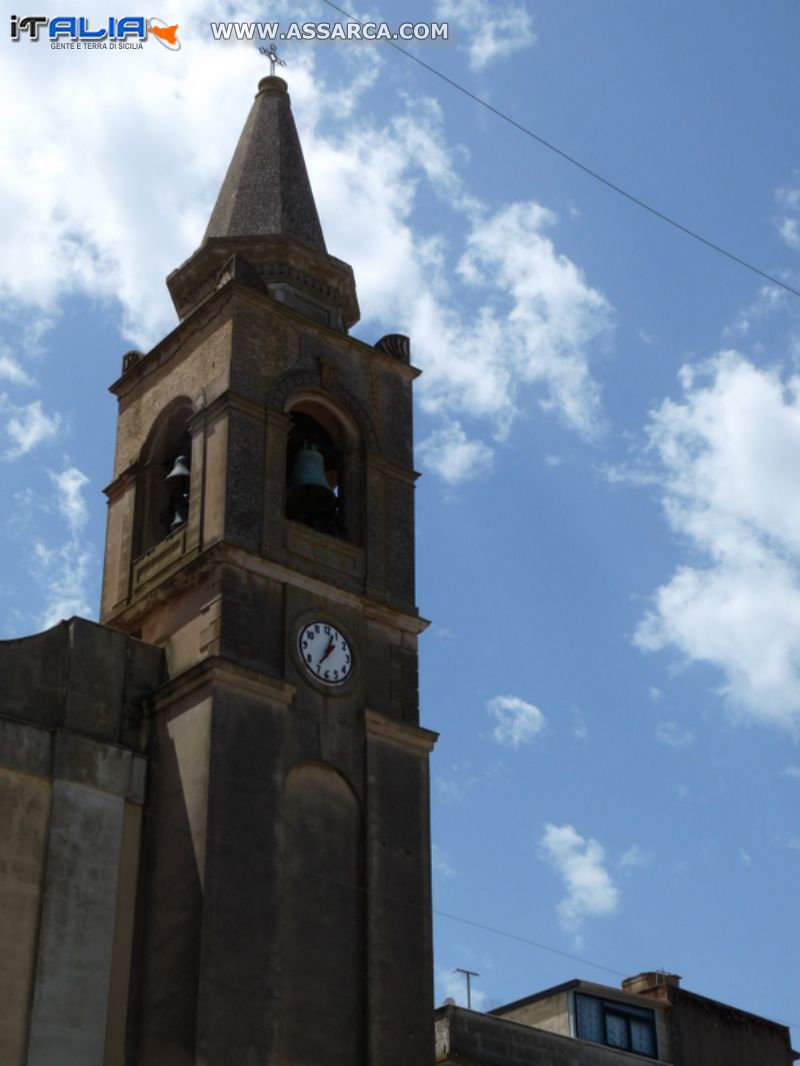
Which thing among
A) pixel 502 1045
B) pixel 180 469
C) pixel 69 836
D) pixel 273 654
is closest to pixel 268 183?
pixel 180 469

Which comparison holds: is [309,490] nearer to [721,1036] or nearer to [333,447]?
[333,447]

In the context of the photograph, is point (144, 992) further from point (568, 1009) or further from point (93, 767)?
point (568, 1009)

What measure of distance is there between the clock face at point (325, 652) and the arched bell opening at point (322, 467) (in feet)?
7.31

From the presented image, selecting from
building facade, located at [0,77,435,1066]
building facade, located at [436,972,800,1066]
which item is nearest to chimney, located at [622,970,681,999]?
building facade, located at [436,972,800,1066]

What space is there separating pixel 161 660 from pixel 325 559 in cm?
319

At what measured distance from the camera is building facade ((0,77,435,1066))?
25.1m

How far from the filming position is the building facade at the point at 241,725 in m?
25.1

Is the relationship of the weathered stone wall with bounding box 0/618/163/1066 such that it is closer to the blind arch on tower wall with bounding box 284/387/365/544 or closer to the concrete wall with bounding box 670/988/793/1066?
the blind arch on tower wall with bounding box 284/387/365/544

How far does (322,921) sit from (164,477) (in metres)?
8.61

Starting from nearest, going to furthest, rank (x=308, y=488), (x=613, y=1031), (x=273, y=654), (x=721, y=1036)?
(x=273, y=654), (x=308, y=488), (x=613, y=1031), (x=721, y=1036)

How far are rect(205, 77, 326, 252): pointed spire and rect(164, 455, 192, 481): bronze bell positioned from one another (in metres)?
4.46

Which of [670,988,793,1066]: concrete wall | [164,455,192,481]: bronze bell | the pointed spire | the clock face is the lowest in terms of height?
[670,988,793,1066]: concrete wall

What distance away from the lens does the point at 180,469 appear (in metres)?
30.4

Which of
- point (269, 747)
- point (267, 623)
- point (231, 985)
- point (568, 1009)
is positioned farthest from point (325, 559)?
point (568, 1009)
